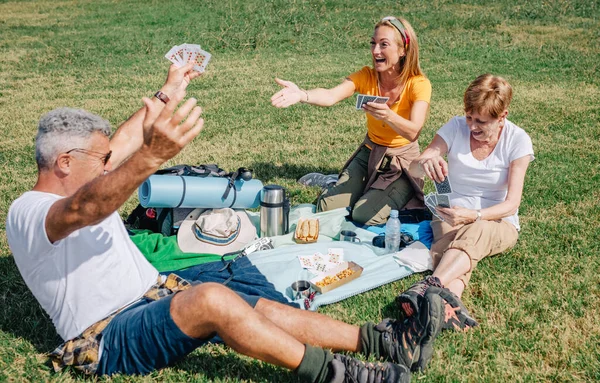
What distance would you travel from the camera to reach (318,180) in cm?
663

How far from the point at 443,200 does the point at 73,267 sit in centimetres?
290

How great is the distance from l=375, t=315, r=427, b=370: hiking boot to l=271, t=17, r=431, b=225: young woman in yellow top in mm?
2166

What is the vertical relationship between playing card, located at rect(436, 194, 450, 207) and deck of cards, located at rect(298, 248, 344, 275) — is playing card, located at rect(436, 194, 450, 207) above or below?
above

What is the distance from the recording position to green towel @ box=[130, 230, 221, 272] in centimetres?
479

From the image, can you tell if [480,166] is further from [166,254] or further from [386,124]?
[166,254]

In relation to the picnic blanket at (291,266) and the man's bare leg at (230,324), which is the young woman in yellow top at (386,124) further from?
the man's bare leg at (230,324)

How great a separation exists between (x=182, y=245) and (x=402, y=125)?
2.31 metres

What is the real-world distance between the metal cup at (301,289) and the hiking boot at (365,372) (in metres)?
1.14

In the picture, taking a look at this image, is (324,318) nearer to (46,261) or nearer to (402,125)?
(46,261)

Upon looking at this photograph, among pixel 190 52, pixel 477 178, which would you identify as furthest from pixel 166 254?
pixel 477 178

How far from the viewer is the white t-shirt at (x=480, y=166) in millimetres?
4676

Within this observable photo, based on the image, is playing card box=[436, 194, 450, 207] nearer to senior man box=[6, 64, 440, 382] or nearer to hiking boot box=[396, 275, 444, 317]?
hiking boot box=[396, 275, 444, 317]

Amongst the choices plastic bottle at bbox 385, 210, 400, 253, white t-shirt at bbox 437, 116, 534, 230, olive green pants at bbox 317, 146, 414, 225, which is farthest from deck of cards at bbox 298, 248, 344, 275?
Answer: white t-shirt at bbox 437, 116, 534, 230

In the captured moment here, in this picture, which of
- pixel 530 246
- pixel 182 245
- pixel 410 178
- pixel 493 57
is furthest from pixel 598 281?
pixel 493 57
